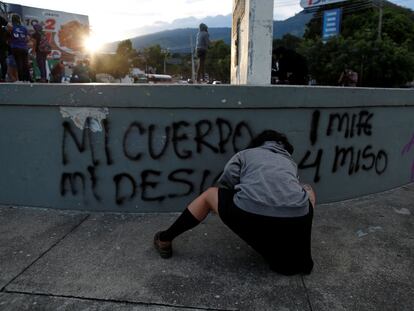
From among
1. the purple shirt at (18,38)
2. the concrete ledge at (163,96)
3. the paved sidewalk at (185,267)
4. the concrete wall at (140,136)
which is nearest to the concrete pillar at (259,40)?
the concrete wall at (140,136)

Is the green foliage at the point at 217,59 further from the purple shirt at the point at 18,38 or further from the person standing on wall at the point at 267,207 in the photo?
the person standing on wall at the point at 267,207

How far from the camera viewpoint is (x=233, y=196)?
2695 mm

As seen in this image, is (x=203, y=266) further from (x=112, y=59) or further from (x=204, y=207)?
(x=112, y=59)

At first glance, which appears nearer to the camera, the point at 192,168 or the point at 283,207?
the point at 283,207

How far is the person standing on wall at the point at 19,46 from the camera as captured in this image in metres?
7.59

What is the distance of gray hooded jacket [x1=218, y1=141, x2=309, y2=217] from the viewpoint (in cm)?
251

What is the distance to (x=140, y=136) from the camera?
3795mm

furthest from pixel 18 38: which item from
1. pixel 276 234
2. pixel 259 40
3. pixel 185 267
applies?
pixel 276 234

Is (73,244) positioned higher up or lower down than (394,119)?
lower down

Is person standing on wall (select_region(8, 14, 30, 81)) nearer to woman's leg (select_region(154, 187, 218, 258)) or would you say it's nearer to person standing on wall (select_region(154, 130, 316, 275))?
woman's leg (select_region(154, 187, 218, 258))

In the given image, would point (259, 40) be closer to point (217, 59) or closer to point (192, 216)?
point (192, 216)

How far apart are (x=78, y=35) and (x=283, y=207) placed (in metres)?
32.4

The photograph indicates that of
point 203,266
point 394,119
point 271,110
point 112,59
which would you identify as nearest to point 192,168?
point 271,110

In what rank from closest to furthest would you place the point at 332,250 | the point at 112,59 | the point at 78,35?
the point at 332,250
the point at 78,35
the point at 112,59
